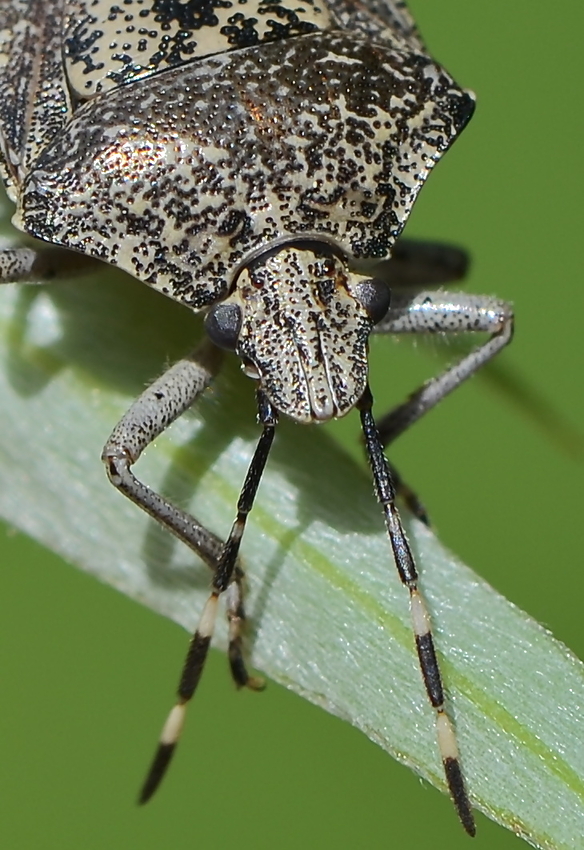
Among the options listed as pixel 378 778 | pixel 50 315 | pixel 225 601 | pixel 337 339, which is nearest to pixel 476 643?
pixel 225 601

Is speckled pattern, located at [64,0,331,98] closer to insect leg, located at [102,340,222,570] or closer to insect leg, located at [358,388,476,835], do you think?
insect leg, located at [102,340,222,570]

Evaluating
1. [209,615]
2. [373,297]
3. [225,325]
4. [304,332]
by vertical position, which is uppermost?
[373,297]

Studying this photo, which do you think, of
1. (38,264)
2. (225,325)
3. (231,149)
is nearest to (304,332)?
(225,325)

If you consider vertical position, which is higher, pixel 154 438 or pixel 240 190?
pixel 240 190

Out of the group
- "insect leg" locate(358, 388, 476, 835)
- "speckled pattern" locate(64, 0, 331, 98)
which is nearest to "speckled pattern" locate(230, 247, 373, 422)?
"insect leg" locate(358, 388, 476, 835)

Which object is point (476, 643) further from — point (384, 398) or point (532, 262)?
point (532, 262)

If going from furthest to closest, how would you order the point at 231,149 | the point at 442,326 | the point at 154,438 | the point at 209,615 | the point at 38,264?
1. the point at 442,326
2. the point at 38,264
3. the point at 231,149
4. the point at 154,438
5. the point at 209,615

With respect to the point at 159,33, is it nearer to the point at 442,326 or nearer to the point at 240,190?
the point at 240,190
